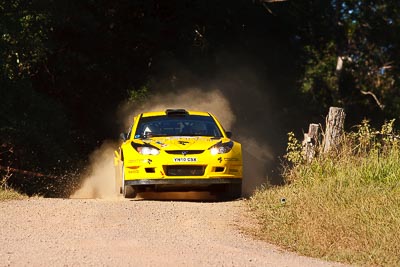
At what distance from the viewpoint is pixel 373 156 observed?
15.7m

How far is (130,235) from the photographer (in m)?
11.9

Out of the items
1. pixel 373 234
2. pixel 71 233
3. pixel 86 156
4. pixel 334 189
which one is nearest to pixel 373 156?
pixel 334 189

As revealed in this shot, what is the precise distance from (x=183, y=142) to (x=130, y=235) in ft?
15.8

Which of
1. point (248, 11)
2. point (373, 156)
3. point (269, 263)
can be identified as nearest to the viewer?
point (269, 263)

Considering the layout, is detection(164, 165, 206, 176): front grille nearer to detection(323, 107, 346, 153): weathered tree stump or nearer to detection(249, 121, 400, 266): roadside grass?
detection(249, 121, 400, 266): roadside grass

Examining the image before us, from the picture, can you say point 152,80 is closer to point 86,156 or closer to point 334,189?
point 86,156

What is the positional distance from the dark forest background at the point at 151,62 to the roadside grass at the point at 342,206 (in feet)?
31.9

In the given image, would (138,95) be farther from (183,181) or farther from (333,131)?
(183,181)

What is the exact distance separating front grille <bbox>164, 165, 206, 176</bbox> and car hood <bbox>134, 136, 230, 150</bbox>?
0.32m

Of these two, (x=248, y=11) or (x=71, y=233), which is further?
(x=248, y=11)

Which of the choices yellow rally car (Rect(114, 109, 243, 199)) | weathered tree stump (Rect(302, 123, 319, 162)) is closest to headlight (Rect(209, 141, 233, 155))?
yellow rally car (Rect(114, 109, 243, 199))

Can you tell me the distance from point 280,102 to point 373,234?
84.9ft

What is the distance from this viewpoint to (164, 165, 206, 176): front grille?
16.2m

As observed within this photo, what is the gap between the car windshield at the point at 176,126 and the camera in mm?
17516
